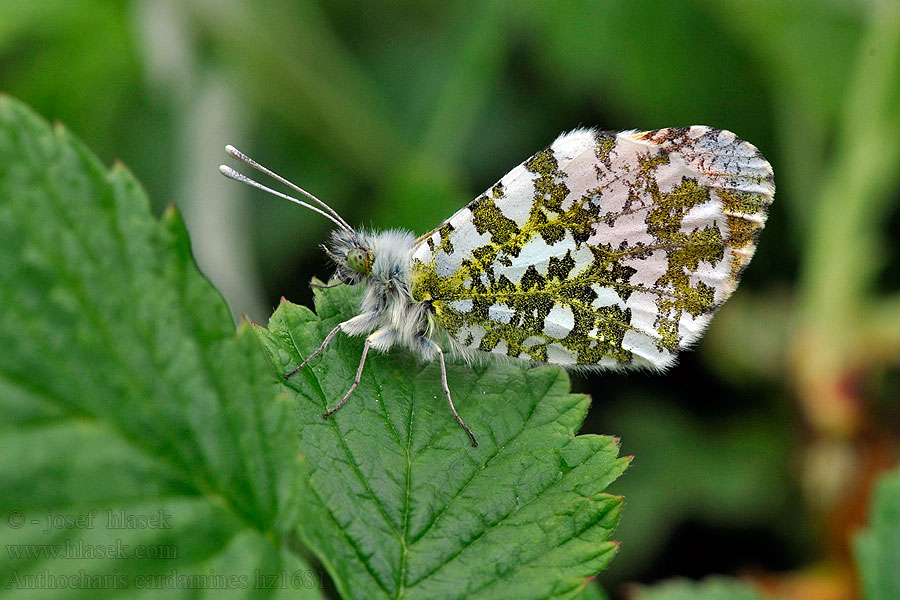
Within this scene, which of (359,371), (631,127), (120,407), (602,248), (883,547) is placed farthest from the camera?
(631,127)

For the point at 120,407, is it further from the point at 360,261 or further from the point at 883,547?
the point at 883,547

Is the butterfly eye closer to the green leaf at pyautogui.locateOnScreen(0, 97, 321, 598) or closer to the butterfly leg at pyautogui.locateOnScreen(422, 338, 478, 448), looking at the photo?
the butterfly leg at pyautogui.locateOnScreen(422, 338, 478, 448)

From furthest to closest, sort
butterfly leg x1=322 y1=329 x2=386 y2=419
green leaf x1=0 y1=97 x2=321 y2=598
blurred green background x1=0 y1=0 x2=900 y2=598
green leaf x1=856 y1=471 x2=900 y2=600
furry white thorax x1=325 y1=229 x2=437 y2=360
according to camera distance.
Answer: blurred green background x1=0 y1=0 x2=900 y2=598
furry white thorax x1=325 y1=229 x2=437 y2=360
green leaf x1=856 y1=471 x2=900 y2=600
butterfly leg x1=322 y1=329 x2=386 y2=419
green leaf x1=0 y1=97 x2=321 y2=598

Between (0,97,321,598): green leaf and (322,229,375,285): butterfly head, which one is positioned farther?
(322,229,375,285): butterfly head

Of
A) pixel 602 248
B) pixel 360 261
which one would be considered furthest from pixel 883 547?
pixel 360 261

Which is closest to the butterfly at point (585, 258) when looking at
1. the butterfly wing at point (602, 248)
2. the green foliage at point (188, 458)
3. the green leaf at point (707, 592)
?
the butterfly wing at point (602, 248)

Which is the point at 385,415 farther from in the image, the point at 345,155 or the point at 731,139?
the point at 345,155

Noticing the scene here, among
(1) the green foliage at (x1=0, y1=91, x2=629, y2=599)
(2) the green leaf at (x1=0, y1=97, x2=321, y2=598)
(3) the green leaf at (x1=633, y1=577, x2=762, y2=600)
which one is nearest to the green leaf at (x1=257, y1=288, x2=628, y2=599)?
(1) the green foliage at (x1=0, y1=91, x2=629, y2=599)
